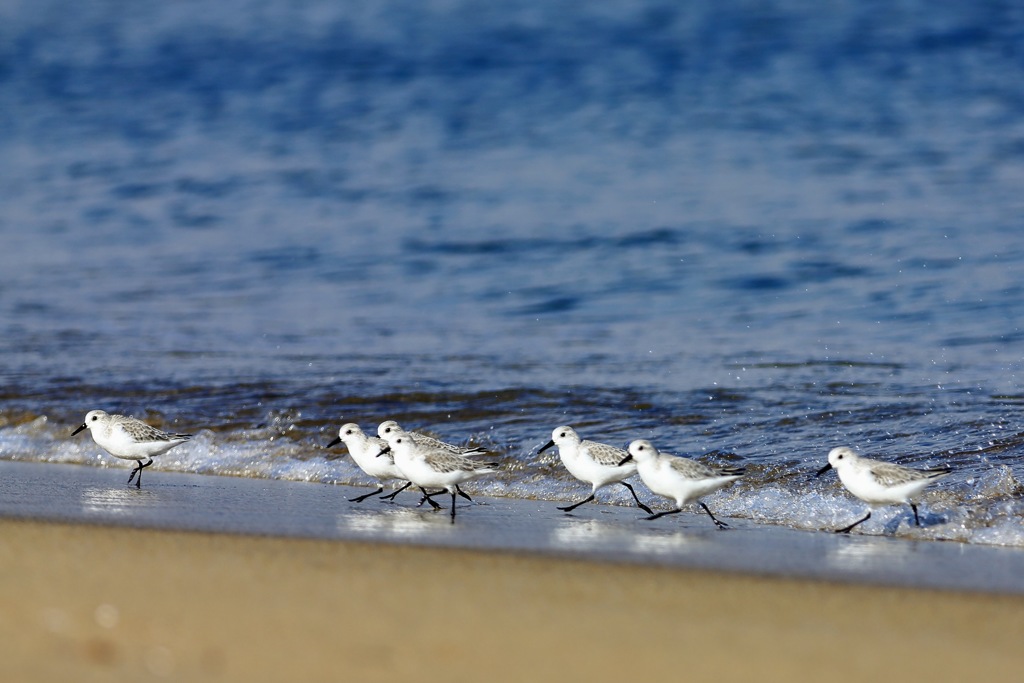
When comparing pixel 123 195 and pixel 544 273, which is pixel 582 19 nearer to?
pixel 123 195

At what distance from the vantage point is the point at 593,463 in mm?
6422

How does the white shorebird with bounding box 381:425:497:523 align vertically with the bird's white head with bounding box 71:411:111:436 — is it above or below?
below

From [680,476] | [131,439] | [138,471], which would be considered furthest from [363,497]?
[680,476]

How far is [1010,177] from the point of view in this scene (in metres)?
14.4

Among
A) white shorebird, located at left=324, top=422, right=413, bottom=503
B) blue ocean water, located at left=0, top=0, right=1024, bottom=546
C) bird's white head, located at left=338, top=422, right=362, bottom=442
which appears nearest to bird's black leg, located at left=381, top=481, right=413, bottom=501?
white shorebird, located at left=324, top=422, right=413, bottom=503

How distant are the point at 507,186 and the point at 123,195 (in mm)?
5208

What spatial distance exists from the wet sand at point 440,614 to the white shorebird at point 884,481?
40 cm

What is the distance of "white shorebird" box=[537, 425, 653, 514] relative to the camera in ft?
21.0

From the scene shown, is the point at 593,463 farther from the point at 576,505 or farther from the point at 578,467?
the point at 576,505

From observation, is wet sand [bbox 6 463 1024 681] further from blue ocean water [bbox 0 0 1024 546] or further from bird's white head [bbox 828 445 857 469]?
blue ocean water [bbox 0 0 1024 546]

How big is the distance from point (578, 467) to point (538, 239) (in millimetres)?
7783

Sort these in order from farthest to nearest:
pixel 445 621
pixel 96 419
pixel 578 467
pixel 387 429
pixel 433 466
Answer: pixel 96 419
pixel 387 429
pixel 578 467
pixel 433 466
pixel 445 621

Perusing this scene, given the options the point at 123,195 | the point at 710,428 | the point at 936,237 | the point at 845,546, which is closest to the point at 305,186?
the point at 123,195

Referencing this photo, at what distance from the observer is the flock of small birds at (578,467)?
5.86m
